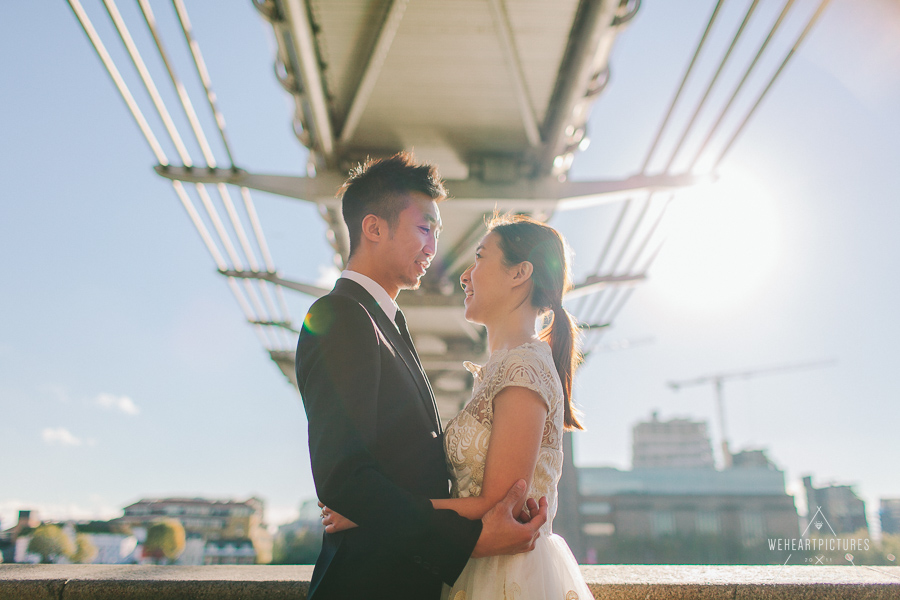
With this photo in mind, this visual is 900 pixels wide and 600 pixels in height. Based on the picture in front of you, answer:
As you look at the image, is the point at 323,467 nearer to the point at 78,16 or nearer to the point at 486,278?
the point at 486,278

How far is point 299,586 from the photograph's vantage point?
8.80 ft

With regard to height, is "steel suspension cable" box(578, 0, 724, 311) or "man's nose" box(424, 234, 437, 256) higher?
"steel suspension cable" box(578, 0, 724, 311)

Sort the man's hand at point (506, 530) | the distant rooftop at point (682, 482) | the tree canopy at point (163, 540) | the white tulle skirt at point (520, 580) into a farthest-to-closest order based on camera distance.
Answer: the distant rooftop at point (682, 482)
the tree canopy at point (163, 540)
the white tulle skirt at point (520, 580)
the man's hand at point (506, 530)

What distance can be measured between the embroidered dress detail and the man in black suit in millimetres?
85

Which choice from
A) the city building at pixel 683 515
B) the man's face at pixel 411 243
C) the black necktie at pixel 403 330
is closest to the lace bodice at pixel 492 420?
the black necktie at pixel 403 330

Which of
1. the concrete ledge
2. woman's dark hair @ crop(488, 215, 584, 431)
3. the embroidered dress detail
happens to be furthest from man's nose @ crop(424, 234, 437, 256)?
the concrete ledge

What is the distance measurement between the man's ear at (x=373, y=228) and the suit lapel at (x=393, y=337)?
0.34 m

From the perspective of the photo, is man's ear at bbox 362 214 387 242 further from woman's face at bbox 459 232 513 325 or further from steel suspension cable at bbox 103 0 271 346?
steel suspension cable at bbox 103 0 271 346

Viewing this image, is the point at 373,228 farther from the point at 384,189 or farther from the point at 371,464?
the point at 371,464

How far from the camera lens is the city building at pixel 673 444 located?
138m

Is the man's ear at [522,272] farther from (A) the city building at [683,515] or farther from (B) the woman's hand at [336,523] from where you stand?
(A) the city building at [683,515]

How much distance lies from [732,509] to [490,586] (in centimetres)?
7426

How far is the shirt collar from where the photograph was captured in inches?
90.0

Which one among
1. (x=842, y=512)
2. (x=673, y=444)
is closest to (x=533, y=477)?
(x=842, y=512)
